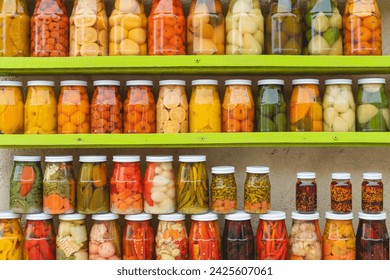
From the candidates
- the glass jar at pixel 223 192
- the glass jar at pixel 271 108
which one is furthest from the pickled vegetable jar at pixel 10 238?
the glass jar at pixel 271 108

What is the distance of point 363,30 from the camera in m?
1.67

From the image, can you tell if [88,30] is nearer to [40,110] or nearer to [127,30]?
[127,30]

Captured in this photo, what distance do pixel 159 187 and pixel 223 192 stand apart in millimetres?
204

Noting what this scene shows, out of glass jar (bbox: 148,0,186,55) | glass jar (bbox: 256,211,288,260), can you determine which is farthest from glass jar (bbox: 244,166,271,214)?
glass jar (bbox: 148,0,186,55)

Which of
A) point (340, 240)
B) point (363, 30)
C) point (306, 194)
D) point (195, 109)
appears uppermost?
point (363, 30)

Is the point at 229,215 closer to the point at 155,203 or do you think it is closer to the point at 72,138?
the point at 155,203

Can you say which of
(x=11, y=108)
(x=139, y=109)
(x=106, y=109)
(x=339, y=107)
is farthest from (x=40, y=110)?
(x=339, y=107)

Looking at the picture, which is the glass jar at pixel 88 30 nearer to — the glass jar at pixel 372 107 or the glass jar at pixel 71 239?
the glass jar at pixel 71 239

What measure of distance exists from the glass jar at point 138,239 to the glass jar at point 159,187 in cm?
4

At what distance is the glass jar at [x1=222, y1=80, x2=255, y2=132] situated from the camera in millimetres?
1687

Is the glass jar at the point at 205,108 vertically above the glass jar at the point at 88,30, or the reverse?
the glass jar at the point at 88,30

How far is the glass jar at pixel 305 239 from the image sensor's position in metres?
1.65

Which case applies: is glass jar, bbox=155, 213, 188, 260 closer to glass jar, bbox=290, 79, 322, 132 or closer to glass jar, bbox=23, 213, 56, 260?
glass jar, bbox=23, 213, 56, 260

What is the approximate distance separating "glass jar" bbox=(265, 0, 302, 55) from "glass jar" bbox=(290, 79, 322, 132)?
112 millimetres
